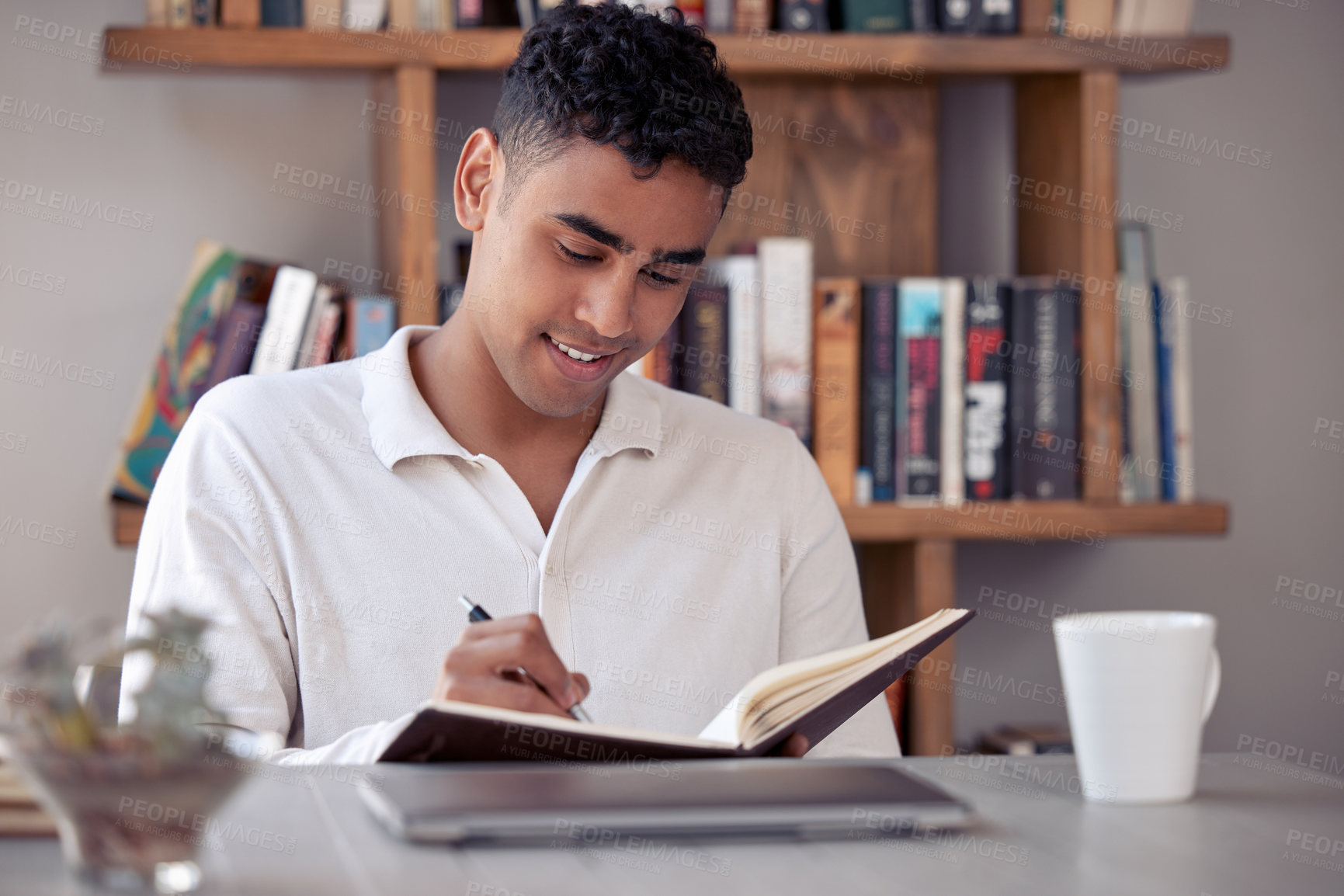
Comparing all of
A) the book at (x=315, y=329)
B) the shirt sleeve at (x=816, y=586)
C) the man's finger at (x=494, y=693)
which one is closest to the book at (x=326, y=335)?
the book at (x=315, y=329)

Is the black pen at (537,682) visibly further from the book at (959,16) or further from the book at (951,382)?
the book at (959,16)

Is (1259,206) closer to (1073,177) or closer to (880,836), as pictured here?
(1073,177)

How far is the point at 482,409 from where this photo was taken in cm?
125

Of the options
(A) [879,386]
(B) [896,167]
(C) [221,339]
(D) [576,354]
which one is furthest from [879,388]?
(C) [221,339]

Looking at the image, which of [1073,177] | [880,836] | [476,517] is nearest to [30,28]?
[476,517]

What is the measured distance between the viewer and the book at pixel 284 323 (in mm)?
1521

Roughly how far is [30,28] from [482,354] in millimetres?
838

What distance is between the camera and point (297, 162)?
1698 mm

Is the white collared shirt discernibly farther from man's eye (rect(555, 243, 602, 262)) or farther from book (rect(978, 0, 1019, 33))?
book (rect(978, 0, 1019, 33))

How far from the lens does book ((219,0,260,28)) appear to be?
1.51 metres

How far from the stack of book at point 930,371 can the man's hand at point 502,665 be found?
2.64 feet

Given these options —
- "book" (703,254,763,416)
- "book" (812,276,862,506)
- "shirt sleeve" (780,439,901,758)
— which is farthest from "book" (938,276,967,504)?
"shirt sleeve" (780,439,901,758)

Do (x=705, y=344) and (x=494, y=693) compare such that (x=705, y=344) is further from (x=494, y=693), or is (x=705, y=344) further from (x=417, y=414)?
(x=494, y=693)

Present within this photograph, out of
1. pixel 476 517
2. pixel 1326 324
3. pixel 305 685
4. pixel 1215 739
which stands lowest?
pixel 1215 739
